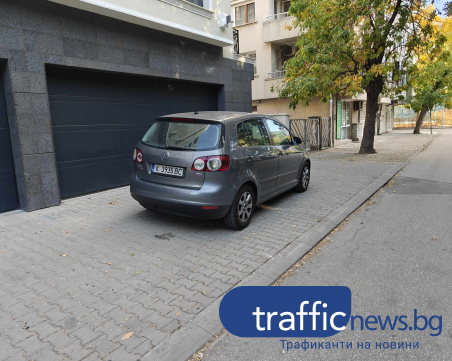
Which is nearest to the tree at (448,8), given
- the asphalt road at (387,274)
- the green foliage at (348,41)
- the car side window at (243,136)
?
the green foliage at (348,41)

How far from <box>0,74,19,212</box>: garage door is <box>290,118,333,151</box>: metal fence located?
12.4m

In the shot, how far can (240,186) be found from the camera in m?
5.04

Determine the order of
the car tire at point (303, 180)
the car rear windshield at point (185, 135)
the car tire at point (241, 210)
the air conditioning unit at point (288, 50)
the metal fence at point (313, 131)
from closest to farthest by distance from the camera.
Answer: the car rear windshield at point (185, 135), the car tire at point (241, 210), the car tire at point (303, 180), the metal fence at point (313, 131), the air conditioning unit at point (288, 50)

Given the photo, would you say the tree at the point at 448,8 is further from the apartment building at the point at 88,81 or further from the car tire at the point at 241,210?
the car tire at the point at 241,210

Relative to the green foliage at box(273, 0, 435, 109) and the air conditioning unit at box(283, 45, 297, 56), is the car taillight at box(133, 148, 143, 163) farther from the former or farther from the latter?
the air conditioning unit at box(283, 45, 297, 56)

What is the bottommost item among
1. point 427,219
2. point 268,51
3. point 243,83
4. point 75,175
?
point 427,219

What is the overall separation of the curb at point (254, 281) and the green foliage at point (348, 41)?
22.0ft

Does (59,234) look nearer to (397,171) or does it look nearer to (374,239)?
(374,239)

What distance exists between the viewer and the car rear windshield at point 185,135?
487cm

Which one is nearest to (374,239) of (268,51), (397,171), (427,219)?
(427,219)

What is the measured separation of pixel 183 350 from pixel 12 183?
5.21 meters

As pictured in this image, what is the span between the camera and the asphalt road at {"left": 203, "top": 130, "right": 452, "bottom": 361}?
8.68 feet

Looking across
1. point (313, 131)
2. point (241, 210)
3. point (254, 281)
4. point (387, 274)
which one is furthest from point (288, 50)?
point (254, 281)

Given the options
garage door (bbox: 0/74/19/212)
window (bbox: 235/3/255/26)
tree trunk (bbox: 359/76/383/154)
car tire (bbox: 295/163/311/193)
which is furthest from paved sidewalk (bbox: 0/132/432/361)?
window (bbox: 235/3/255/26)
